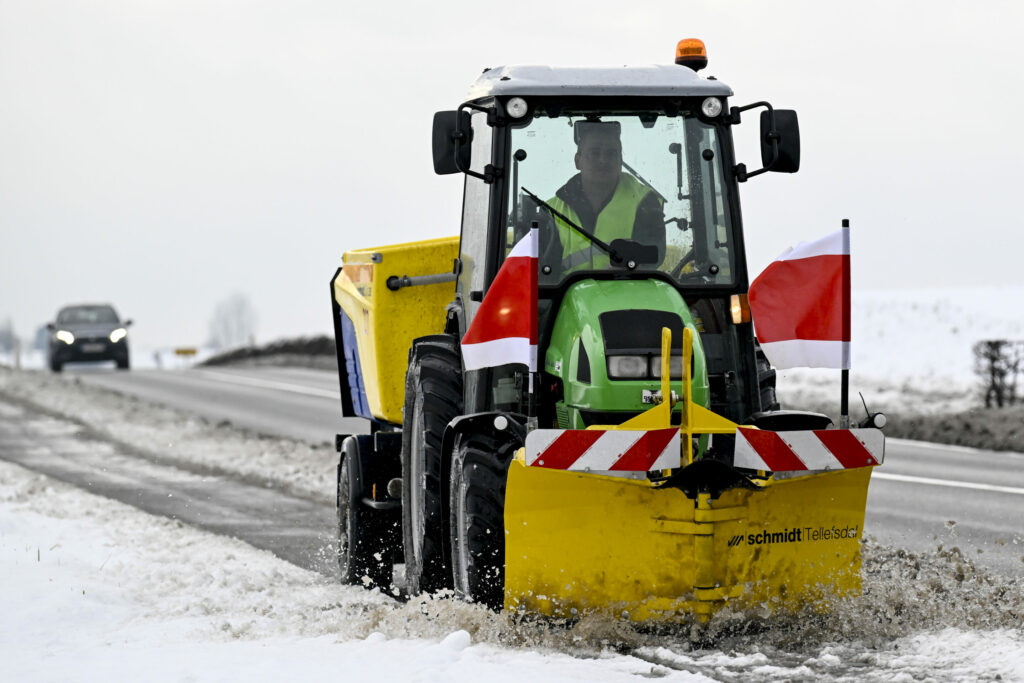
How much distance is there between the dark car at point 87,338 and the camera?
115 ft

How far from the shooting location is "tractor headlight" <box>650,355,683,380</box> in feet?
20.0

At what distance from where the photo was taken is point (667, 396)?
18.9ft

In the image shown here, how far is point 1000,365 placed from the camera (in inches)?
733

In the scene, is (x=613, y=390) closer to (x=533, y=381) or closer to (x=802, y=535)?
A: (x=533, y=381)

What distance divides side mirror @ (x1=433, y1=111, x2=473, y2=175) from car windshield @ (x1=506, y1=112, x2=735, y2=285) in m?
0.36

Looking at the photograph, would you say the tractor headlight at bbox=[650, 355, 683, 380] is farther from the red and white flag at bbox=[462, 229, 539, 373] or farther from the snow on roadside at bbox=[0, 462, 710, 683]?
the snow on roadside at bbox=[0, 462, 710, 683]

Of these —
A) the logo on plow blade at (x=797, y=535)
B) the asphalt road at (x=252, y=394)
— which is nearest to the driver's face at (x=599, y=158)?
A: the logo on plow blade at (x=797, y=535)

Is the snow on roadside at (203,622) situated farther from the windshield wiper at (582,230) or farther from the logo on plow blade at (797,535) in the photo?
the windshield wiper at (582,230)

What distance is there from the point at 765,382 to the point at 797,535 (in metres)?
1.11

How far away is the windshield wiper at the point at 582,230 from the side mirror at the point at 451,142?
424 millimetres

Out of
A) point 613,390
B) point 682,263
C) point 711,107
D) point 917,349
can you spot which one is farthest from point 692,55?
point 917,349

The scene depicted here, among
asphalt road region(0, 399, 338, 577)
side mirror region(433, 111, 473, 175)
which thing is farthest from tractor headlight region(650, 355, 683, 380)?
asphalt road region(0, 399, 338, 577)

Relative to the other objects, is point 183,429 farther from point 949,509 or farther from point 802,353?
point 802,353

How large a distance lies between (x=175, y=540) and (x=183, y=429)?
977 centimetres
